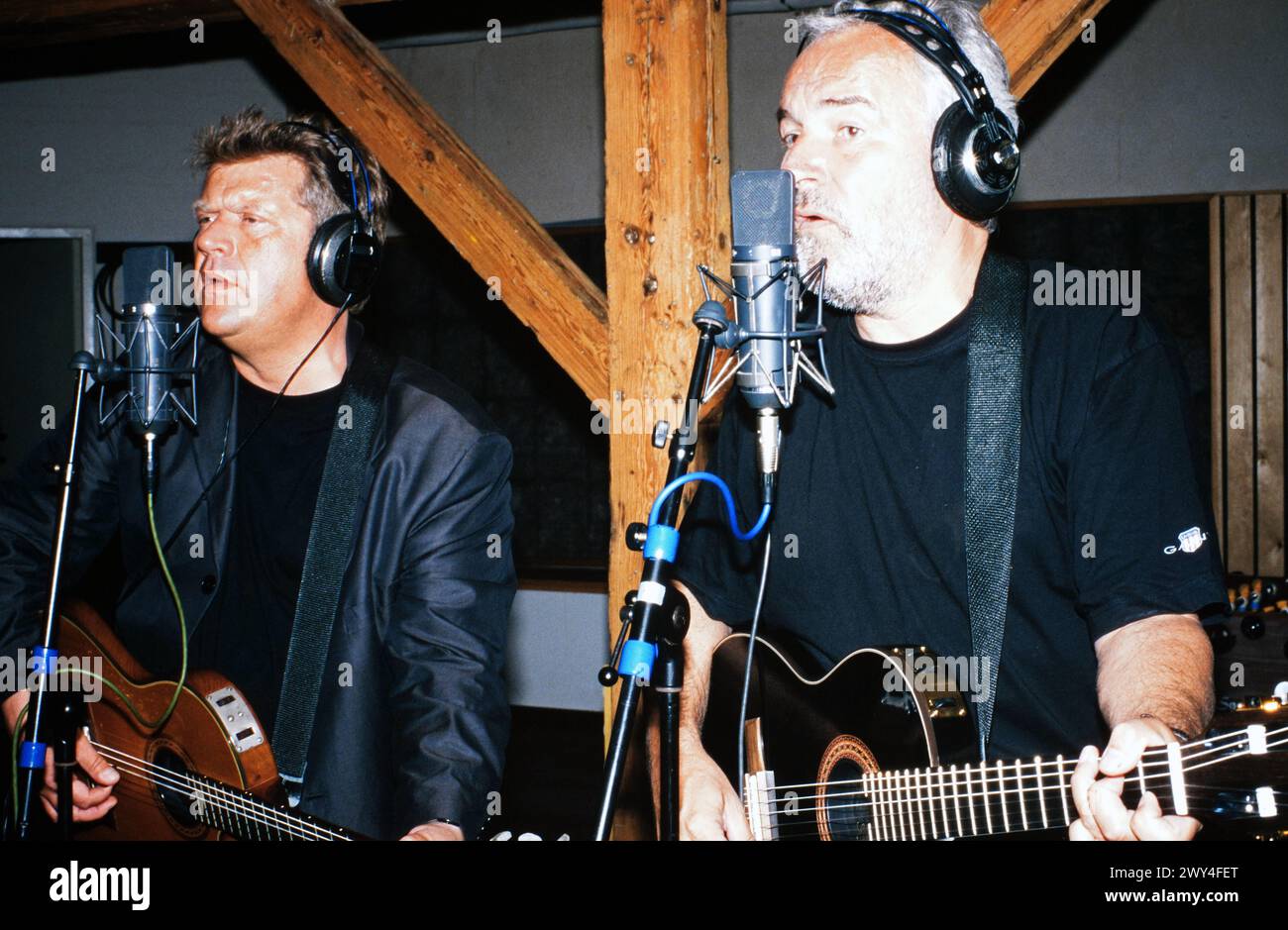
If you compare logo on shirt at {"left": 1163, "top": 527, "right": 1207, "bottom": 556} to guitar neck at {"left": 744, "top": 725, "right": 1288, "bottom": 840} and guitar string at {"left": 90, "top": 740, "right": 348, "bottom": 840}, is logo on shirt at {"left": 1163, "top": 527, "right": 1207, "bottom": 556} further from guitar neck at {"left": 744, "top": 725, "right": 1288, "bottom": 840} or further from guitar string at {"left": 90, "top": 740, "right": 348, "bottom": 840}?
guitar string at {"left": 90, "top": 740, "right": 348, "bottom": 840}

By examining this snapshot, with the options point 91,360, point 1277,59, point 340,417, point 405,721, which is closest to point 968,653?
point 405,721

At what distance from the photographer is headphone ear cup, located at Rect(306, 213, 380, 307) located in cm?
261

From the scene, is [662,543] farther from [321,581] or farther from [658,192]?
[658,192]

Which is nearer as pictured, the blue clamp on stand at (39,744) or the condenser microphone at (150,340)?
the blue clamp on stand at (39,744)

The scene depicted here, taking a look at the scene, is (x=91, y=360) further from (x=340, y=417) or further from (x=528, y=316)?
(x=528, y=316)

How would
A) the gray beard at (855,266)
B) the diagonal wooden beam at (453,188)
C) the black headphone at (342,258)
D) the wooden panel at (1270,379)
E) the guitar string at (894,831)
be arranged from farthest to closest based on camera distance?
1. the wooden panel at (1270,379)
2. the diagonal wooden beam at (453,188)
3. the black headphone at (342,258)
4. the gray beard at (855,266)
5. the guitar string at (894,831)

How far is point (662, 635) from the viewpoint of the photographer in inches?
60.5

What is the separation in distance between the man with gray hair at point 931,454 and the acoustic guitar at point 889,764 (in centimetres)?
7

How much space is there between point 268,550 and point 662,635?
1415mm

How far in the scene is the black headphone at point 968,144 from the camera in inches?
79.4

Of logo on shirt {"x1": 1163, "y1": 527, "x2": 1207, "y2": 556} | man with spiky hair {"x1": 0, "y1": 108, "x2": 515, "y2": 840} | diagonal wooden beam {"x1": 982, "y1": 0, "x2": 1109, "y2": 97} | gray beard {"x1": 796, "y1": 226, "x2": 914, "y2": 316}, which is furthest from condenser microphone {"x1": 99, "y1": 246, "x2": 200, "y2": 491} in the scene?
diagonal wooden beam {"x1": 982, "y1": 0, "x2": 1109, "y2": 97}

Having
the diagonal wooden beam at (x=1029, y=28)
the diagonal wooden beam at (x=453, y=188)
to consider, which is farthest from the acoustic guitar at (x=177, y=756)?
the diagonal wooden beam at (x=1029, y=28)

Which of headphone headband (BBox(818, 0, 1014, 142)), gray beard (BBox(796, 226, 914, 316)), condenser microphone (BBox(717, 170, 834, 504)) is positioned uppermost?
headphone headband (BBox(818, 0, 1014, 142))

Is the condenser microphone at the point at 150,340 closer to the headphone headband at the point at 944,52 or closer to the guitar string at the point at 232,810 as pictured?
the guitar string at the point at 232,810
